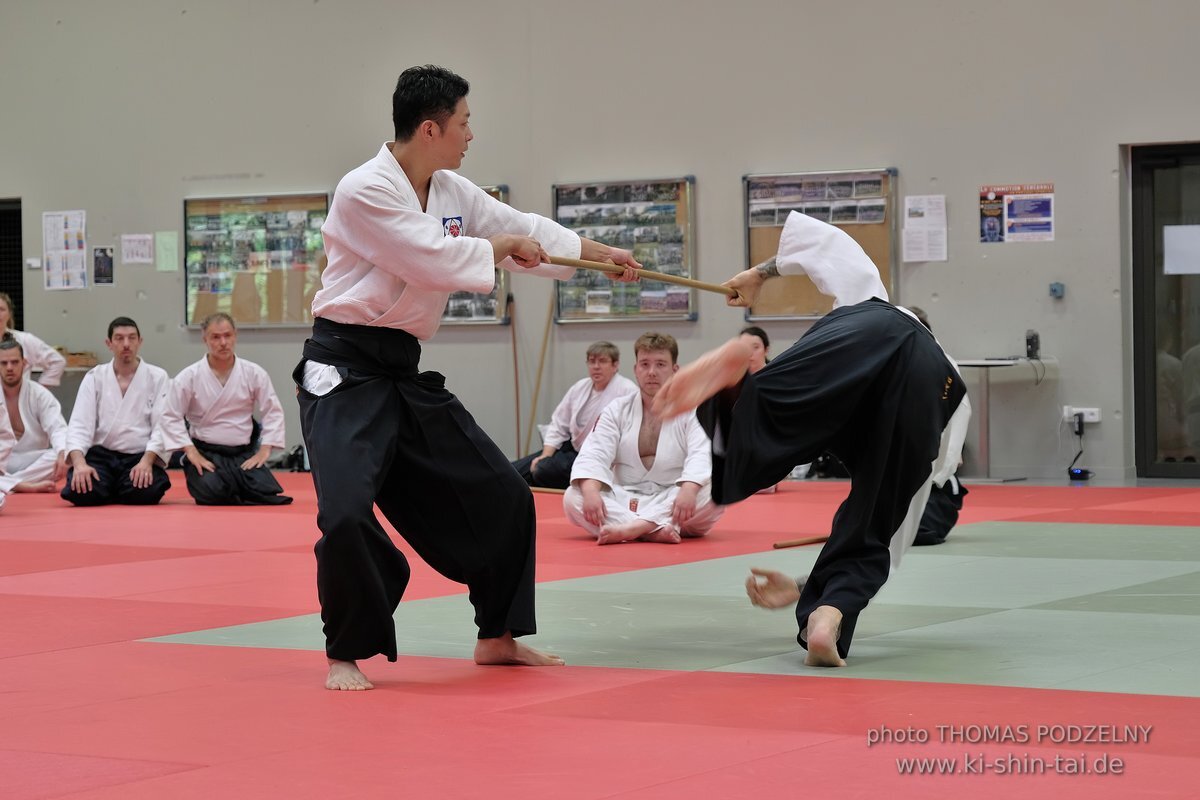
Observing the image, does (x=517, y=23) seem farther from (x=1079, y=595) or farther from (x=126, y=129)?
(x=1079, y=595)

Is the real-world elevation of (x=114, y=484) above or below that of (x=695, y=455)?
below

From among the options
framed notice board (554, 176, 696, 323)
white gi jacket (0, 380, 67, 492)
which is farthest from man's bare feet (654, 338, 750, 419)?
framed notice board (554, 176, 696, 323)

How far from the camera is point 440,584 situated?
5.56m

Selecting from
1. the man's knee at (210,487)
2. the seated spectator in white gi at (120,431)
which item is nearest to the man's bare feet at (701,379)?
the man's knee at (210,487)

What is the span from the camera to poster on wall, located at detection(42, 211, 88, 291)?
43.3 ft

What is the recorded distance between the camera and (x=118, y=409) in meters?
9.61

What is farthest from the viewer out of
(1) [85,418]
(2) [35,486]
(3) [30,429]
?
(2) [35,486]

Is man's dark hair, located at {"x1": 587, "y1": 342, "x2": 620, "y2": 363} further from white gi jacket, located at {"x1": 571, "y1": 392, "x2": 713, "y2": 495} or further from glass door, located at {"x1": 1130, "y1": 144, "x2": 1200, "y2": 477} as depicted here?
glass door, located at {"x1": 1130, "y1": 144, "x2": 1200, "y2": 477}

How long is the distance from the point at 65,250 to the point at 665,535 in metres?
8.42

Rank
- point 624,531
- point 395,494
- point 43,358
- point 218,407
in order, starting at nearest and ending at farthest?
point 395,494 < point 624,531 < point 218,407 < point 43,358

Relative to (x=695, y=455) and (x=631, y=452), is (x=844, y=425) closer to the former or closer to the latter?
(x=695, y=455)

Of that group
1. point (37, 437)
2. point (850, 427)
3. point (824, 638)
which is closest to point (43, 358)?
point (37, 437)

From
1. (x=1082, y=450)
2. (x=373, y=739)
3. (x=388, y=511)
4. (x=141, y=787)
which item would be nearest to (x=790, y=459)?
(x=388, y=511)

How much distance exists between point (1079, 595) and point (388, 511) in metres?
2.42
